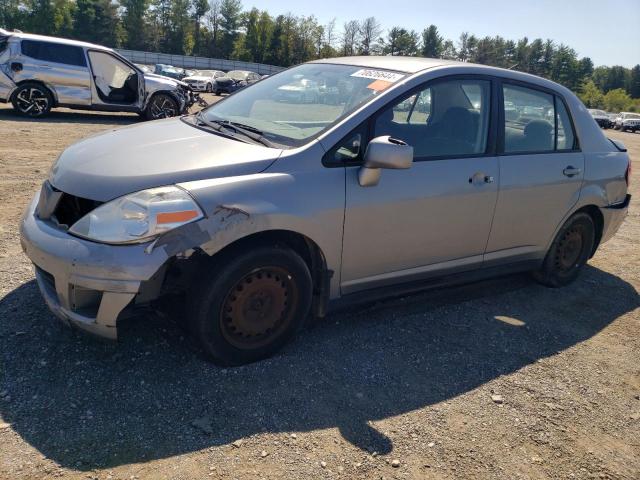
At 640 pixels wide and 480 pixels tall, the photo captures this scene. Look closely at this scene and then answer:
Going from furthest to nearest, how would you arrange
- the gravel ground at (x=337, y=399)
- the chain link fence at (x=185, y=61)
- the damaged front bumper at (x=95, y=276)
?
the chain link fence at (x=185, y=61), the damaged front bumper at (x=95, y=276), the gravel ground at (x=337, y=399)

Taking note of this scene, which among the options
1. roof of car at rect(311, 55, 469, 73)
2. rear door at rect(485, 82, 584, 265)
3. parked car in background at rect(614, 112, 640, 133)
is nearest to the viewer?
roof of car at rect(311, 55, 469, 73)

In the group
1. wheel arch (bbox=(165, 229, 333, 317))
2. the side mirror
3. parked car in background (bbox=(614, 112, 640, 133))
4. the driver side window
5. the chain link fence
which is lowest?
wheel arch (bbox=(165, 229, 333, 317))

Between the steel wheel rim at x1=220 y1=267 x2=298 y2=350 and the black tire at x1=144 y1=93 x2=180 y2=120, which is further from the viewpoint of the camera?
the black tire at x1=144 y1=93 x2=180 y2=120

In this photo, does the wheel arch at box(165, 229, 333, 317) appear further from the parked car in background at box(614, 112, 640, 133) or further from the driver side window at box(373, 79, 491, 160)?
the parked car in background at box(614, 112, 640, 133)

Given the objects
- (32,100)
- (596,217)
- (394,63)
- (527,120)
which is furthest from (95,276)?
(32,100)

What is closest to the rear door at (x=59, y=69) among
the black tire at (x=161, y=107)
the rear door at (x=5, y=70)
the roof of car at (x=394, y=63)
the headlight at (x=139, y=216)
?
the rear door at (x=5, y=70)

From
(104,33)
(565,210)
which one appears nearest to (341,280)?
(565,210)

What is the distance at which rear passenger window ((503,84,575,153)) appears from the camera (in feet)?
13.2

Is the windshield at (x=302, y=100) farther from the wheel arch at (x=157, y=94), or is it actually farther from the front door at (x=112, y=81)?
the wheel arch at (x=157, y=94)

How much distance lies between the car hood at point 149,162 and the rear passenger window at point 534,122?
1990 mm

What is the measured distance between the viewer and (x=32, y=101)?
11820 millimetres

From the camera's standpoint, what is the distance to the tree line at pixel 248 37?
74.2 m

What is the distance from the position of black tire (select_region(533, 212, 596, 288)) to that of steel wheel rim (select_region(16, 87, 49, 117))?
448 inches

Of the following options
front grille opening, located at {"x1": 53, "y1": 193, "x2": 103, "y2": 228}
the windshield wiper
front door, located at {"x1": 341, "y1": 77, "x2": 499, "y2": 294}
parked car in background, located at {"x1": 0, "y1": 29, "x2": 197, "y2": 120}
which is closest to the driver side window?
front door, located at {"x1": 341, "y1": 77, "x2": 499, "y2": 294}
